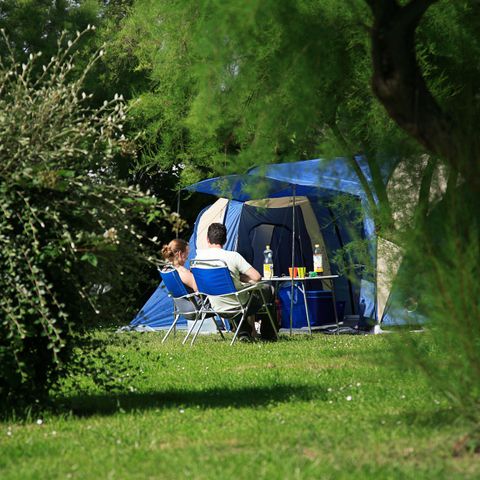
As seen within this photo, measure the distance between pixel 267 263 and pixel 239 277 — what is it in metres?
2.34

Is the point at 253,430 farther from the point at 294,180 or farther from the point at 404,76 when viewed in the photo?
the point at 294,180

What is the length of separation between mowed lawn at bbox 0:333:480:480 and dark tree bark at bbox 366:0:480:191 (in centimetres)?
103

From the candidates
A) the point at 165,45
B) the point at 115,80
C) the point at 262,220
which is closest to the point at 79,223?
the point at 165,45

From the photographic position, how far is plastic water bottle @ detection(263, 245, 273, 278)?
45.9ft

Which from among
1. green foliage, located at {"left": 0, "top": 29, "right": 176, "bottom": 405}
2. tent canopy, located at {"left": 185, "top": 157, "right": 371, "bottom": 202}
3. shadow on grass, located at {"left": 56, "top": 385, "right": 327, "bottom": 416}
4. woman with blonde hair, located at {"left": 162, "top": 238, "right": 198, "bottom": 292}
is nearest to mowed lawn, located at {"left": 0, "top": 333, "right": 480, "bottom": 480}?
shadow on grass, located at {"left": 56, "top": 385, "right": 327, "bottom": 416}

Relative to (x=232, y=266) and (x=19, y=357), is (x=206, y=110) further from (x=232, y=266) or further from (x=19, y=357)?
(x=232, y=266)

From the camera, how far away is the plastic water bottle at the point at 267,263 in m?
14.0

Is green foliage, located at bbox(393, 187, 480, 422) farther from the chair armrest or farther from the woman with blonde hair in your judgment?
the woman with blonde hair

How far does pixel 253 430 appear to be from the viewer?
559 centimetres

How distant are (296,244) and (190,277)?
360cm

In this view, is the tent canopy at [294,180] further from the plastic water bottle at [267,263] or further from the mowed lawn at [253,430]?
the mowed lawn at [253,430]

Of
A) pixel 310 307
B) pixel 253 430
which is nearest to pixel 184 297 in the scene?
pixel 310 307

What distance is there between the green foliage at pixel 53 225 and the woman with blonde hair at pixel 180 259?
20.4ft

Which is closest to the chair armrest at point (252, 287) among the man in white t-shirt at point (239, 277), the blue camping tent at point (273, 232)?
the man in white t-shirt at point (239, 277)
